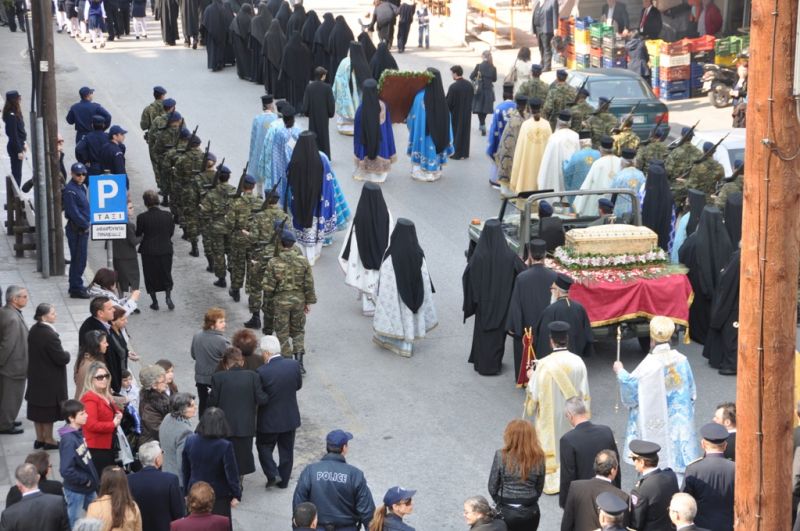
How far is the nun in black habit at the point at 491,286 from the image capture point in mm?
16219

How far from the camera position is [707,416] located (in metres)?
15.3

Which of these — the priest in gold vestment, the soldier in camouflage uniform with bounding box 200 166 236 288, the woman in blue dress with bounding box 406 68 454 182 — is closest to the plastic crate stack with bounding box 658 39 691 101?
the woman in blue dress with bounding box 406 68 454 182

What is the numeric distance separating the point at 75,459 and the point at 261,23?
18982 millimetres

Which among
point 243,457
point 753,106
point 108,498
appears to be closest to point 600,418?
point 243,457

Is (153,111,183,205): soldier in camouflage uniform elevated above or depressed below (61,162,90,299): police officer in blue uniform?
above

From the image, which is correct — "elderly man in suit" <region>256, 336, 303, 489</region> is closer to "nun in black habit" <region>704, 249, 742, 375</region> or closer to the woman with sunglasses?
the woman with sunglasses

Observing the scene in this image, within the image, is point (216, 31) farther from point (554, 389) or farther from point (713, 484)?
point (713, 484)

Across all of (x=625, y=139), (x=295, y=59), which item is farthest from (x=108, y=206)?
(x=295, y=59)

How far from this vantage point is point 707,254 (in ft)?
54.9

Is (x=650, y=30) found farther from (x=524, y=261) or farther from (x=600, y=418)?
(x=600, y=418)

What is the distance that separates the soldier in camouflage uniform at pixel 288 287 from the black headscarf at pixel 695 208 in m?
4.56

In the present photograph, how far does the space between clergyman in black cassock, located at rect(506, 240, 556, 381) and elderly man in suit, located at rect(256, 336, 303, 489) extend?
301 cm

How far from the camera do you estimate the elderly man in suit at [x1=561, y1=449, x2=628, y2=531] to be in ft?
35.7

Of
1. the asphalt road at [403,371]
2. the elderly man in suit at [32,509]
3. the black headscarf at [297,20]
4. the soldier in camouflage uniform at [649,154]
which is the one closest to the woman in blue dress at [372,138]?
the asphalt road at [403,371]
